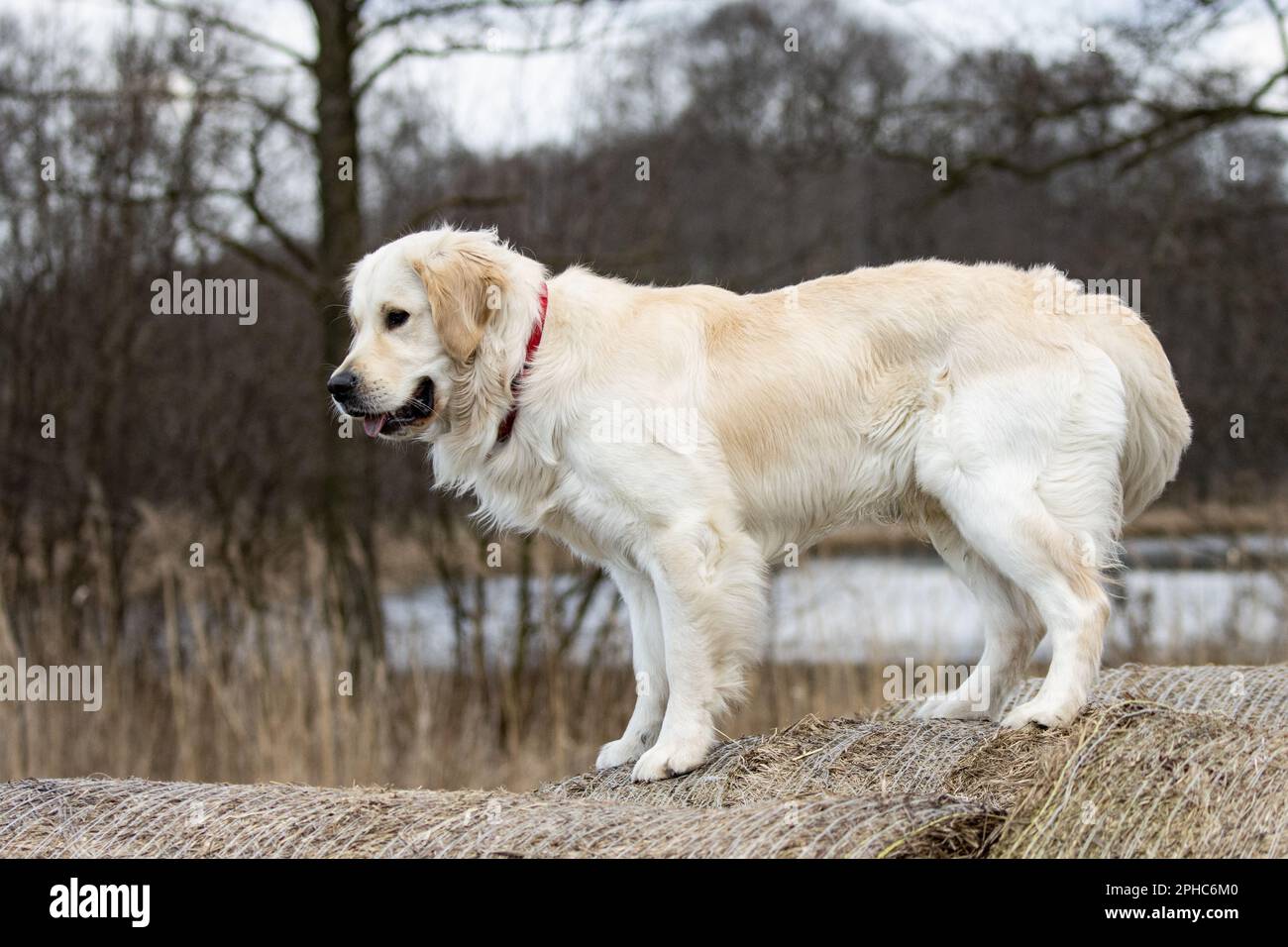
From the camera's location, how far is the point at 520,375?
416cm

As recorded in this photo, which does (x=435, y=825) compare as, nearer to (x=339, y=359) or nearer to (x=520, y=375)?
(x=520, y=375)

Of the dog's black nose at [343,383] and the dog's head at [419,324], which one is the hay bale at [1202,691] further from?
the dog's black nose at [343,383]

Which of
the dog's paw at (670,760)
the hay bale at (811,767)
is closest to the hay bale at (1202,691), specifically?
the hay bale at (811,767)

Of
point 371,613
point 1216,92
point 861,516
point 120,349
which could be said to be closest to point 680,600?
point 861,516

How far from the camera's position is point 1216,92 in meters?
9.36

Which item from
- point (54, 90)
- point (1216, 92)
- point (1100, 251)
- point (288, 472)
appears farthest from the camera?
point (1100, 251)

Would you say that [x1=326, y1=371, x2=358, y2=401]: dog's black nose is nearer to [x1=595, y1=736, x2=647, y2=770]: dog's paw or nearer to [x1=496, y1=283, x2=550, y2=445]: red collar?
[x1=496, y1=283, x2=550, y2=445]: red collar

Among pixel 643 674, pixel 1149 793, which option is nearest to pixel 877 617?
pixel 643 674

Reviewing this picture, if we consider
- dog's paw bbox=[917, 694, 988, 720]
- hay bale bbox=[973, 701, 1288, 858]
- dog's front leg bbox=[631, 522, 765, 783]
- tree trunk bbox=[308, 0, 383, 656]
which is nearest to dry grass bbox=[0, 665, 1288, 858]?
hay bale bbox=[973, 701, 1288, 858]

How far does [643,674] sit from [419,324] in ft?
4.62

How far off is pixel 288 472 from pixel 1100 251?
7083 millimetres

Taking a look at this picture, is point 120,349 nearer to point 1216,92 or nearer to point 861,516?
point 861,516

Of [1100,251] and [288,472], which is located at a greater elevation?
[1100,251]

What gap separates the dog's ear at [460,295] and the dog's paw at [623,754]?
1414 millimetres
